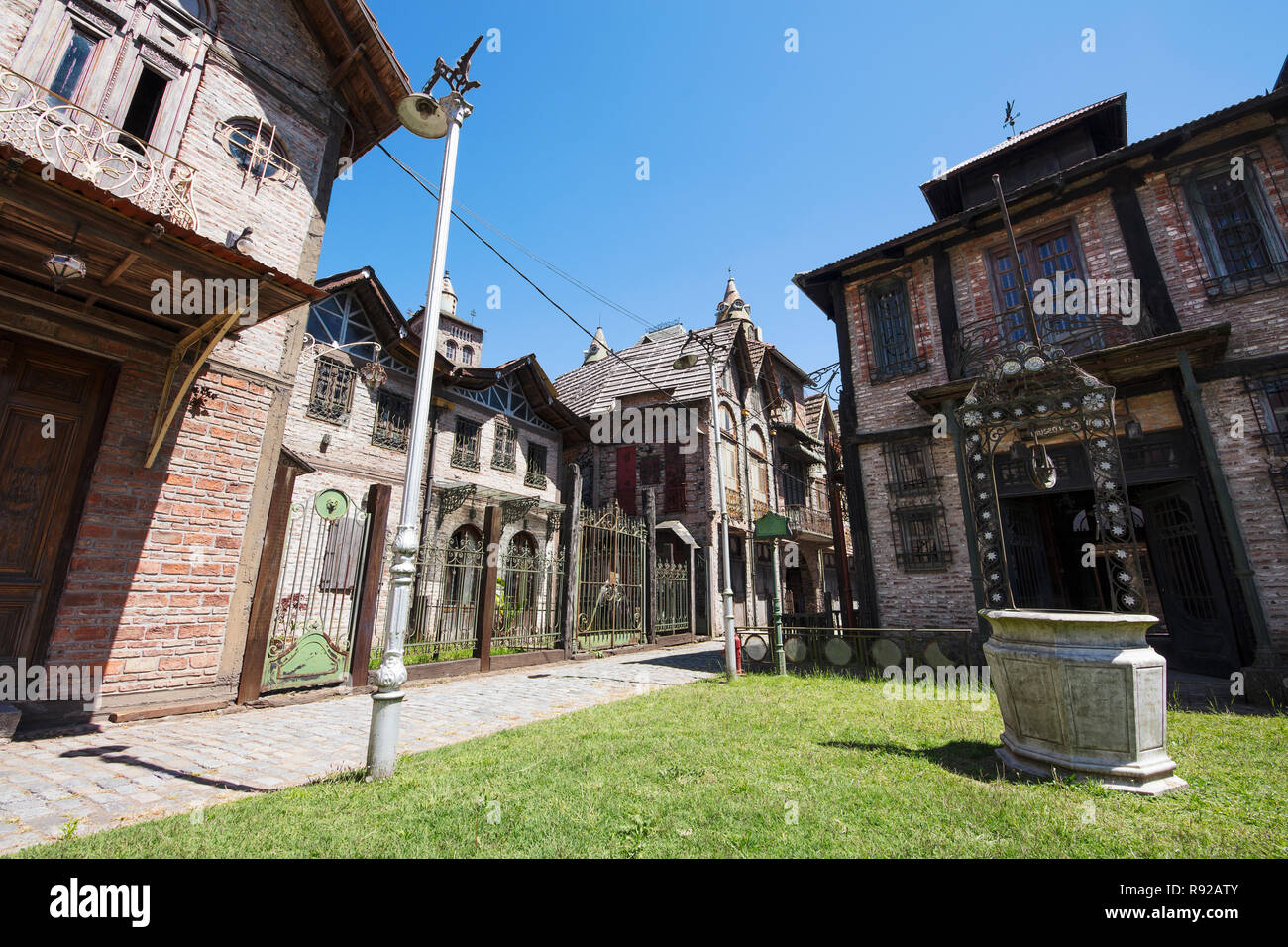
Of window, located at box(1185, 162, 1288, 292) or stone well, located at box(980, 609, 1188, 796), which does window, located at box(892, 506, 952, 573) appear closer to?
window, located at box(1185, 162, 1288, 292)

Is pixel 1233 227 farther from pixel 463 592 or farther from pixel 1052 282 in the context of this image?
pixel 463 592

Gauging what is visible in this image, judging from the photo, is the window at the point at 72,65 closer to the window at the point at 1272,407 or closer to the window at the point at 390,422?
the window at the point at 390,422

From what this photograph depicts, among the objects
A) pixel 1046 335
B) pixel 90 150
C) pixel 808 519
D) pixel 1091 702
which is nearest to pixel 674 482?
pixel 808 519

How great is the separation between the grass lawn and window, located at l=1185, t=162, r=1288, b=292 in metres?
8.55

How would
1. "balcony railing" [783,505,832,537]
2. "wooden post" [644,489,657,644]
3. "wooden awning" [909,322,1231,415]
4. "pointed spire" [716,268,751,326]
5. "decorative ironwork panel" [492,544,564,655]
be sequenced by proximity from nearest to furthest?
"wooden awning" [909,322,1231,415] < "decorative ironwork panel" [492,544,564,655] < "wooden post" [644,489,657,644] < "balcony railing" [783,505,832,537] < "pointed spire" [716,268,751,326]

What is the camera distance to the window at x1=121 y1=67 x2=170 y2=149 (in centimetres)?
739

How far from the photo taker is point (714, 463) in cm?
1812

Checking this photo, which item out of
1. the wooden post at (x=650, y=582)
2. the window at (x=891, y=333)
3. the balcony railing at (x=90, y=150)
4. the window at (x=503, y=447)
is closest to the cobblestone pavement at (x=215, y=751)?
the balcony railing at (x=90, y=150)

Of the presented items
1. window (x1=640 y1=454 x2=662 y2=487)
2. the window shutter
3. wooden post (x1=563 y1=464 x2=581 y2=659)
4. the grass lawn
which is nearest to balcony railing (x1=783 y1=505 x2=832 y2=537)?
window (x1=640 y1=454 x2=662 y2=487)

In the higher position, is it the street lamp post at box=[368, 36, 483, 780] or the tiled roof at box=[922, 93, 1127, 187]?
the tiled roof at box=[922, 93, 1127, 187]

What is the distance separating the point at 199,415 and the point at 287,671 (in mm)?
3731

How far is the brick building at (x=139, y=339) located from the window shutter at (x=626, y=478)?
1392 centimetres

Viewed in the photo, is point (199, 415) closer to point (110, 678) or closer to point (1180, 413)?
point (110, 678)
